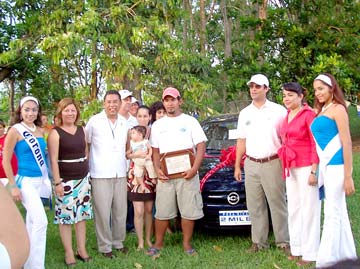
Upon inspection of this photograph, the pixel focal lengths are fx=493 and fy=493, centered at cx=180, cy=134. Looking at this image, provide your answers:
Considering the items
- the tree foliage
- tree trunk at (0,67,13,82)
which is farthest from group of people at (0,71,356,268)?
tree trunk at (0,67,13,82)

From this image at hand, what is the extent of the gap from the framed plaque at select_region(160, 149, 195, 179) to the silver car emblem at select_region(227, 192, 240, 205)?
0.66 metres

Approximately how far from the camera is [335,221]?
453cm

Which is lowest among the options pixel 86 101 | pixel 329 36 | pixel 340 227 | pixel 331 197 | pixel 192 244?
pixel 192 244

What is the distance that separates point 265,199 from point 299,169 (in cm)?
72

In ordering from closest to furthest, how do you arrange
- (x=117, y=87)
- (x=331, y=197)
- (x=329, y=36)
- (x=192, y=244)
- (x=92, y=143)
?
(x=331, y=197), (x=92, y=143), (x=192, y=244), (x=117, y=87), (x=329, y=36)

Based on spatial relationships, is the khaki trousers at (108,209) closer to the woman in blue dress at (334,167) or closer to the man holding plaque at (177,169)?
the man holding plaque at (177,169)

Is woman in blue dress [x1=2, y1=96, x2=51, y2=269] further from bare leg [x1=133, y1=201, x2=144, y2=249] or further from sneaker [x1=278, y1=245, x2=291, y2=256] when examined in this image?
sneaker [x1=278, y1=245, x2=291, y2=256]

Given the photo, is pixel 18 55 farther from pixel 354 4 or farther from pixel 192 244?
pixel 354 4

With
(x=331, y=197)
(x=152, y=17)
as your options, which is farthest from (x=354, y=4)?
(x=331, y=197)

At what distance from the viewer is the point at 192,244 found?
6062 millimetres

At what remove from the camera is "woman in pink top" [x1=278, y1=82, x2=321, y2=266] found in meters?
4.96

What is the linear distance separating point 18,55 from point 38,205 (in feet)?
16.3

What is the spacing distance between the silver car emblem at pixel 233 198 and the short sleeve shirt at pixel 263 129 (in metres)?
0.57

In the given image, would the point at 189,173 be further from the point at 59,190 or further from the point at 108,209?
the point at 59,190
